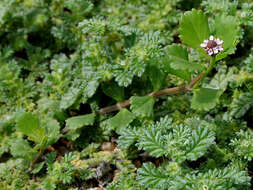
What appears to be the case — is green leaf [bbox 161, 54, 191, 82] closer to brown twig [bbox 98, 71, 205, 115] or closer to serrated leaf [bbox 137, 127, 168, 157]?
brown twig [bbox 98, 71, 205, 115]

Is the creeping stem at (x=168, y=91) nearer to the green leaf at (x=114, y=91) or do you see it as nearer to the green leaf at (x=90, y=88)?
the green leaf at (x=114, y=91)

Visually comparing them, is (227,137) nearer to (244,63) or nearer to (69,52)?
(244,63)

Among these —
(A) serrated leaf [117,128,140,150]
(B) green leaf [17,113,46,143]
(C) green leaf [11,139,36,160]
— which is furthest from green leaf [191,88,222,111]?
(C) green leaf [11,139,36,160]

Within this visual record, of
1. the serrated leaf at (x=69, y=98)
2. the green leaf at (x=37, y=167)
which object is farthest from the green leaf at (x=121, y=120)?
the green leaf at (x=37, y=167)

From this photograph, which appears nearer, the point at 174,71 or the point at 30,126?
the point at 174,71

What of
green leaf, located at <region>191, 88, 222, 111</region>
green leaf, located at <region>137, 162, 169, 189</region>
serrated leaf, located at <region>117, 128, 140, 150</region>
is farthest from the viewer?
serrated leaf, located at <region>117, 128, 140, 150</region>

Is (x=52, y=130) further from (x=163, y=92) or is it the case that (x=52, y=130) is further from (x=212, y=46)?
(x=212, y=46)

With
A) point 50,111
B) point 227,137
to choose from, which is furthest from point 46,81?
point 227,137

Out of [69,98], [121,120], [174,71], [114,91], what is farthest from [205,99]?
[69,98]
